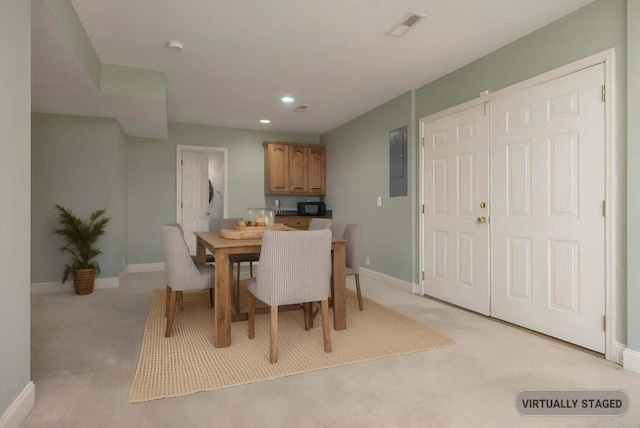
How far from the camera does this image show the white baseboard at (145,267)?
5.54 m

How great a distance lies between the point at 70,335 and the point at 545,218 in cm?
385

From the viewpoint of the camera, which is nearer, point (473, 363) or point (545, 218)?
point (473, 363)

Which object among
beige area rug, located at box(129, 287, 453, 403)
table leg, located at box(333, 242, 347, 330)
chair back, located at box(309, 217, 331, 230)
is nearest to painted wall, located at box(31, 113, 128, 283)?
beige area rug, located at box(129, 287, 453, 403)

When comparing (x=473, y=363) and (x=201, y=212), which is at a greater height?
(x=201, y=212)

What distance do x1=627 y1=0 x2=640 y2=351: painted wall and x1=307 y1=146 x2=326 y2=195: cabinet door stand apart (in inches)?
184

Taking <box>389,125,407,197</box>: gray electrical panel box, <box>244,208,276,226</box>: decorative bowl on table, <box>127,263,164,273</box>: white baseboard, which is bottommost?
<box>127,263,164,273</box>: white baseboard

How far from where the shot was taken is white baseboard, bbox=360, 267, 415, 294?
4.27 m

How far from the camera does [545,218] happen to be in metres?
2.75

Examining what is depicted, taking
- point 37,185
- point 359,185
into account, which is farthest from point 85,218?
point 359,185

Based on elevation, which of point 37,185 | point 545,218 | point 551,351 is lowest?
point 551,351

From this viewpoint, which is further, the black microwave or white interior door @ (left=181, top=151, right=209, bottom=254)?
the black microwave

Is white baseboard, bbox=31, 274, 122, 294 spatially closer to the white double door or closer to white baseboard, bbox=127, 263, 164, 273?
white baseboard, bbox=127, 263, 164, 273

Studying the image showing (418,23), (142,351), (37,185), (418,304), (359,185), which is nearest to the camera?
(142,351)

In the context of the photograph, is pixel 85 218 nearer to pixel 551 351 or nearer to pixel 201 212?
pixel 201 212
